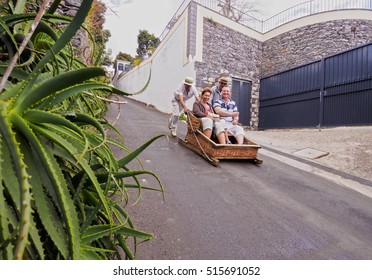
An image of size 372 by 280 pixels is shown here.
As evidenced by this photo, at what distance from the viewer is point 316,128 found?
9352 mm

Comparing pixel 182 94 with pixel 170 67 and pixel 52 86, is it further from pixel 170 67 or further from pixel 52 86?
pixel 170 67

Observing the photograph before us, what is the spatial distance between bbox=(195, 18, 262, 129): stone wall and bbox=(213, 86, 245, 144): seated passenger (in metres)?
5.66

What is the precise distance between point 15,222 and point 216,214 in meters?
1.80

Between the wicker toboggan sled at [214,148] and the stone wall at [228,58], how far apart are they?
6131 mm

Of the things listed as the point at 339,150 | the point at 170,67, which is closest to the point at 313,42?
the point at 170,67

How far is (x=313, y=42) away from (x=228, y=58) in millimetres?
4136

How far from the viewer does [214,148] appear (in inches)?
154

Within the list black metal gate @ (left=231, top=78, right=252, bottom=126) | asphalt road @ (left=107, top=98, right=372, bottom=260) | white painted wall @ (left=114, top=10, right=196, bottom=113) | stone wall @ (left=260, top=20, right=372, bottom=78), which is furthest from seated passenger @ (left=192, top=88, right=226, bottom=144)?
stone wall @ (left=260, top=20, right=372, bottom=78)

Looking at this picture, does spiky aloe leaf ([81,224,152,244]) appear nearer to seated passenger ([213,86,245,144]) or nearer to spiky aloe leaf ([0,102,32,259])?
spiky aloe leaf ([0,102,32,259])

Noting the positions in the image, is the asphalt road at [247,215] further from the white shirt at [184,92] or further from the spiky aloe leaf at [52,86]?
the white shirt at [184,92]

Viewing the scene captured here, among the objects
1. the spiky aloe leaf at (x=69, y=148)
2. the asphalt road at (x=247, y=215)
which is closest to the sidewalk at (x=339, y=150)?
the asphalt road at (x=247, y=215)

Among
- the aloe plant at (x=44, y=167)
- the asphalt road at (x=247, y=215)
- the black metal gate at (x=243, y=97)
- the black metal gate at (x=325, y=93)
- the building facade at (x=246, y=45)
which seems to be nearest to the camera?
the aloe plant at (x=44, y=167)

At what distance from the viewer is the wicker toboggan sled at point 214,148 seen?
391 centimetres

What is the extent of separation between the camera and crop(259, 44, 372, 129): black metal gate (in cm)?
805
